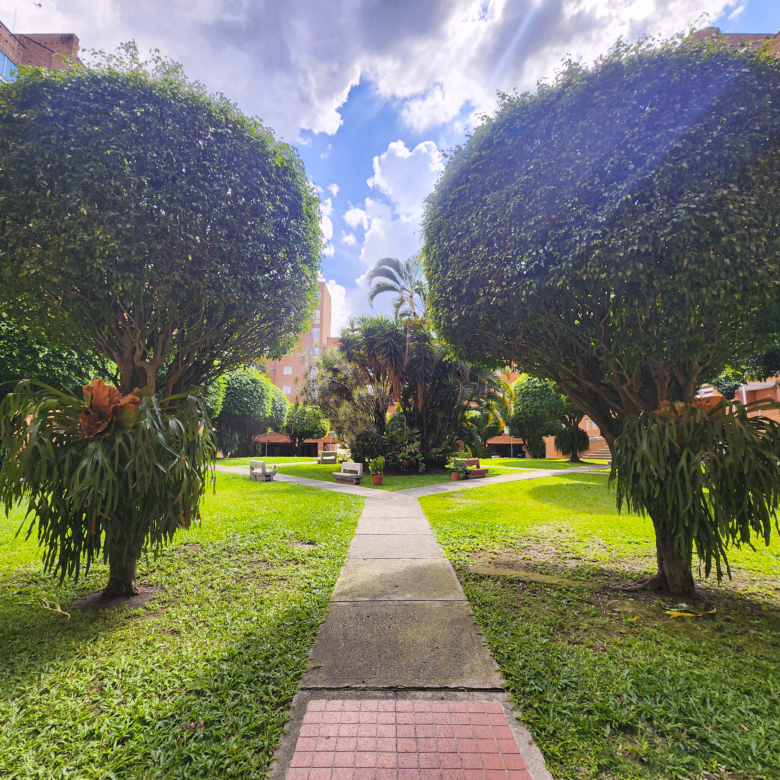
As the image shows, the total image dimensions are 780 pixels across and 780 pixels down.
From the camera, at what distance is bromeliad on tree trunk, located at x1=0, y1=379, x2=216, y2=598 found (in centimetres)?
331

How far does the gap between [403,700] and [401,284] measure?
1755cm

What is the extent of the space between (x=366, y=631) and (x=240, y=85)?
7938 millimetres

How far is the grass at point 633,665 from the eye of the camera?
210cm

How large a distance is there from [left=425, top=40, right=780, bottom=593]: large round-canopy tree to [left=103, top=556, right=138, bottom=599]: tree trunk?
4.98m

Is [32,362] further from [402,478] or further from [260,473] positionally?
[402,478]

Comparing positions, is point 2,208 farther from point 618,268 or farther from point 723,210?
point 723,210

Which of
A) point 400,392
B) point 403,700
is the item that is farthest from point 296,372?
point 403,700

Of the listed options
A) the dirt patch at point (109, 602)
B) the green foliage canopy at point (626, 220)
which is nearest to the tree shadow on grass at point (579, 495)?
the green foliage canopy at point (626, 220)

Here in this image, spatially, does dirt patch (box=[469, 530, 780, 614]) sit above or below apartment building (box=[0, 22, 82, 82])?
below

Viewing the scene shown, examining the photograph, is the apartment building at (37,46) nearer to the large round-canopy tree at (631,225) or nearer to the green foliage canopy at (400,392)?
the green foliage canopy at (400,392)

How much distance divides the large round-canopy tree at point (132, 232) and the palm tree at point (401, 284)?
40.5 feet

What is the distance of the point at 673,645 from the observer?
318cm

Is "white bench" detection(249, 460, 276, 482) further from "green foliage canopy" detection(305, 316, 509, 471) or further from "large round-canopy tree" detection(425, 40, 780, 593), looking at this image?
"large round-canopy tree" detection(425, 40, 780, 593)

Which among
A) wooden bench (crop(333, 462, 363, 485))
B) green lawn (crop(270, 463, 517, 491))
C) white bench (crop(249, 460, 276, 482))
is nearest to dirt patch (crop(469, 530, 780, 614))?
green lawn (crop(270, 463, 517, 491))
